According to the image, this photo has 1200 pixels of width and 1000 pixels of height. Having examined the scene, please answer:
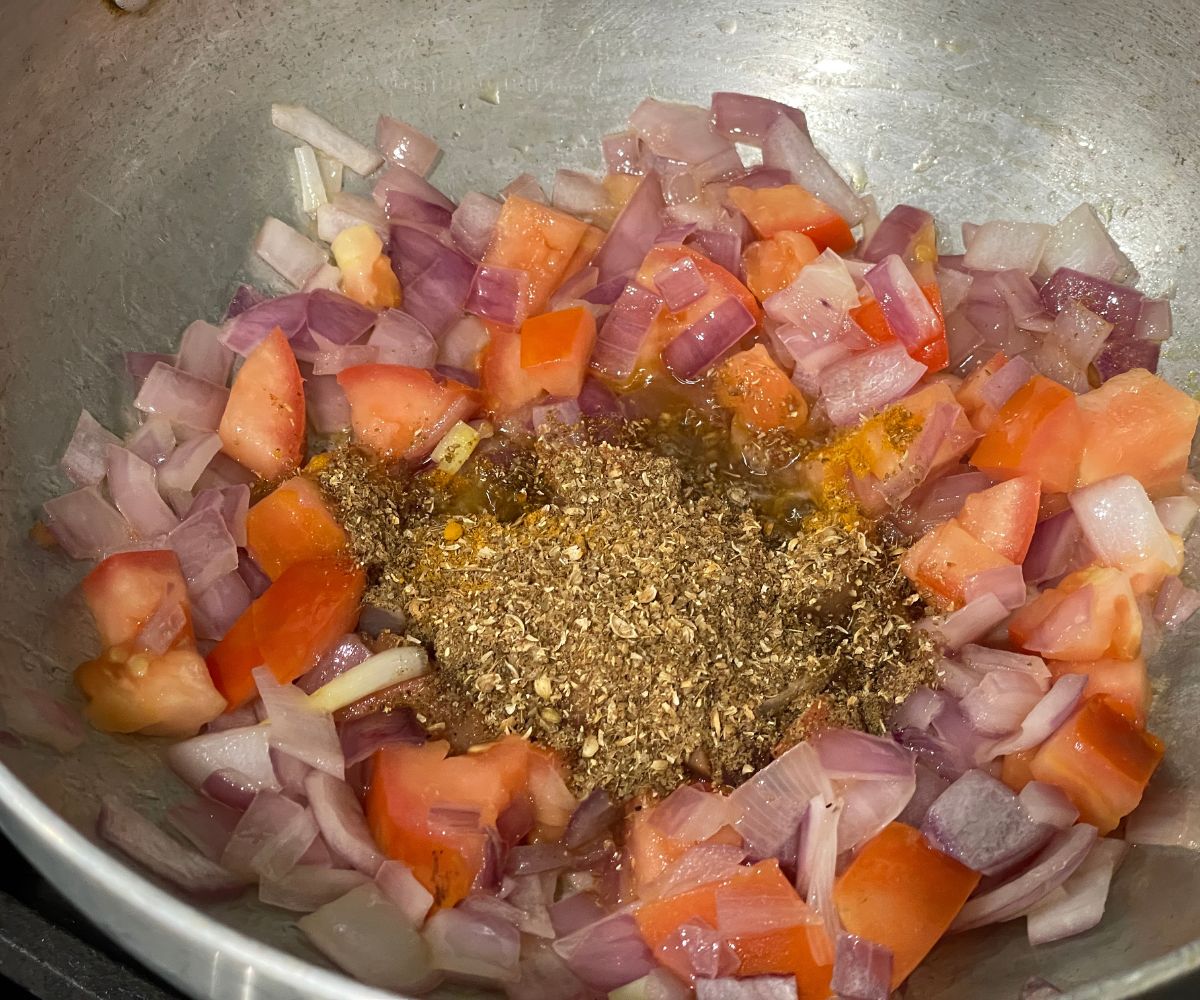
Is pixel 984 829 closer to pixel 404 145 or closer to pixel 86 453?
pixel 86 453

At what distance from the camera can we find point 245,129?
6.04 ft

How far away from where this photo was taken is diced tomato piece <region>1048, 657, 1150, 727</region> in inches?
57.6

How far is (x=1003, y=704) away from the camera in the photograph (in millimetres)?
1471

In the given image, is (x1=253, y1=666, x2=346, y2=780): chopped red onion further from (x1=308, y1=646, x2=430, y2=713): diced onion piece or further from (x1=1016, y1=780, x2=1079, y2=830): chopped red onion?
(x1=1016, y1=780, x2=1079, y2=830): chopped red onion

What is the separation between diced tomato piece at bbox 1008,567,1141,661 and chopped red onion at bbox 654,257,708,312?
0.78 m

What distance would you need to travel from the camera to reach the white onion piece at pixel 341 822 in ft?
4.36

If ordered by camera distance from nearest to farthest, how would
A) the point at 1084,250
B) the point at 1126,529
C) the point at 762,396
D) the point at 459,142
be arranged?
the point at 1126,529 < the point at 762,396 < the point at 1084,250 < the point at 459,142

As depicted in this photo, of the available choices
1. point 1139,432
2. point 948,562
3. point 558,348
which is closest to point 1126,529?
point 1139,432

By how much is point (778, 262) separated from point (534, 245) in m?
0.44

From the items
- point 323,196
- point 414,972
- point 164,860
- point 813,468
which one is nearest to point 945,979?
point 414,972

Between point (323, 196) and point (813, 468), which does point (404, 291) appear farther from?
point (813, 468)

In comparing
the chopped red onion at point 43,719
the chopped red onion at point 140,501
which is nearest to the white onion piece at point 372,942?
the chopped red onion at point 43,719

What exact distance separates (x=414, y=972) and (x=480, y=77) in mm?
1606

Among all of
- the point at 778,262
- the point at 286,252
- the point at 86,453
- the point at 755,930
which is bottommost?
the point at 755,930
